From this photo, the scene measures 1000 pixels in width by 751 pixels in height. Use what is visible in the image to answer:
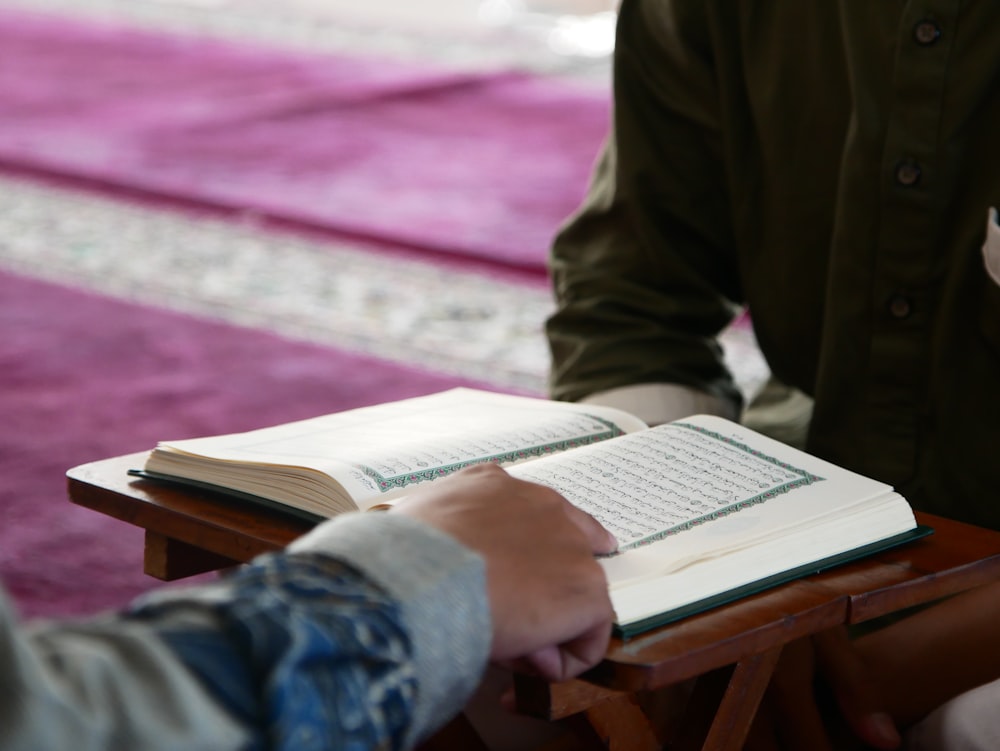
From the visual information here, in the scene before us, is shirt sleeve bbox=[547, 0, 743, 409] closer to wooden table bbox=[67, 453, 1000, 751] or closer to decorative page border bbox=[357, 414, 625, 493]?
decorative page border bbox=[357, 414, 625, 493]

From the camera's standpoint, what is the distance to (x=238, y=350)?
238 cm

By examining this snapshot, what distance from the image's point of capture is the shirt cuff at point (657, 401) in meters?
1.18

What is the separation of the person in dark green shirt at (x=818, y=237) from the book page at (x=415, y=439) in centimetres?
24

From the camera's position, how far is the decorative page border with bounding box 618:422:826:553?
0.74 metres

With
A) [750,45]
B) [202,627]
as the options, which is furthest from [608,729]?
[750,45]

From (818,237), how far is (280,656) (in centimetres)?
82

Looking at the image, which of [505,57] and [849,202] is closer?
[849,202]

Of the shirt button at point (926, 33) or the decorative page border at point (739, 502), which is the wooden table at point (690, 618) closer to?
the decorative page border at point (739, 502)

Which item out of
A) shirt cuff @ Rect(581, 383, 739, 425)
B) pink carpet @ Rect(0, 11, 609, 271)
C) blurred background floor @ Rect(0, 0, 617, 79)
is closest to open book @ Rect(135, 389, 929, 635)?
shirt cuff @ Rect(581, 383, 739, 425)

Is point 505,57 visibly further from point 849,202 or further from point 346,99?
point 849,202

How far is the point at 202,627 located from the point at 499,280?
2253 millimetres

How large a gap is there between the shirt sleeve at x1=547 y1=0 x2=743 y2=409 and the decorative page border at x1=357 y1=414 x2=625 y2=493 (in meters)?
0.32

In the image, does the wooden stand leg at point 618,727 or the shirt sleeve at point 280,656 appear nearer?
the shirt sleeve at point 280,656

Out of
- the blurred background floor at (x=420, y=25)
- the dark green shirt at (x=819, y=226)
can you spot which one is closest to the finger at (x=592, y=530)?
the dark green shirt at (x=819, y=226)
